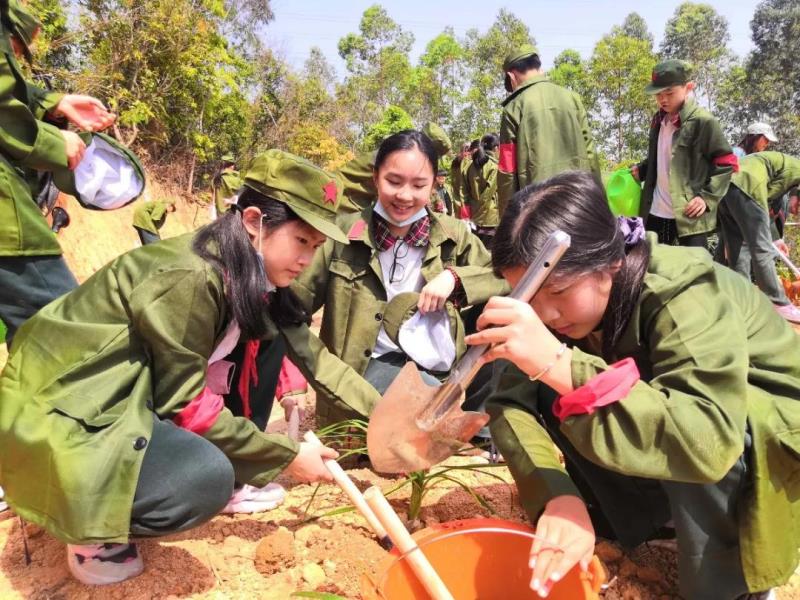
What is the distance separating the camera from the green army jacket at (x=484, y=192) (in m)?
6.77

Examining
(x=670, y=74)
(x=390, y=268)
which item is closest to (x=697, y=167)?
Answer: (x=670, y=74)

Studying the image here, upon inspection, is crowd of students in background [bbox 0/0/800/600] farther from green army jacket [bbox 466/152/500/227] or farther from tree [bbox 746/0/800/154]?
tree [bbox 746/0/800/154]

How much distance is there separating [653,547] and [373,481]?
98 cm

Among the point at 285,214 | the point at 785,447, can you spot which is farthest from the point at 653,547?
the point at 285,214

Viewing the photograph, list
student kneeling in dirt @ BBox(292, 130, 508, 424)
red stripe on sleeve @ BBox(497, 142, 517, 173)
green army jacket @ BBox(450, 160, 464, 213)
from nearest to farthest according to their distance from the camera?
student kneeling in dirt @ BBox(292, 130, 508, 424) < red stripe on sleeve @ BBox(497, 142, 517, 173) < green army jacket @ BBox(450, 160, 464, 213)

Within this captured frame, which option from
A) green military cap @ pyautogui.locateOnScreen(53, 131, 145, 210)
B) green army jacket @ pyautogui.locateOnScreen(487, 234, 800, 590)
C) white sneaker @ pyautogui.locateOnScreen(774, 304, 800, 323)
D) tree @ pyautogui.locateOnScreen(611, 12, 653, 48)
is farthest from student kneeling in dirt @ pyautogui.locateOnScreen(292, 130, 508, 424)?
tree @ pyautogui.locateOnScreen(611, 12, 653, 48)

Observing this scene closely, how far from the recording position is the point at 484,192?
269 inches

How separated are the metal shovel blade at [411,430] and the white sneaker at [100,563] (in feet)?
2.41

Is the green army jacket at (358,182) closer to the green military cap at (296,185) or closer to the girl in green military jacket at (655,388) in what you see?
the green military cap at (296,185)

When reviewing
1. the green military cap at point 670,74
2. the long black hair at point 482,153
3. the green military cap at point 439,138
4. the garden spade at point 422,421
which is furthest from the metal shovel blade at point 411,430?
the long black hair at point 482,153

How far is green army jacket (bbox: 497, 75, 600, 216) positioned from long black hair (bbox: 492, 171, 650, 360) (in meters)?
2.10

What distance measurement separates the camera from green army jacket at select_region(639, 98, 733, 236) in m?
4.07

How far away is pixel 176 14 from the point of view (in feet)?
33.0

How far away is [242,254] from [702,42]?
114 ft
